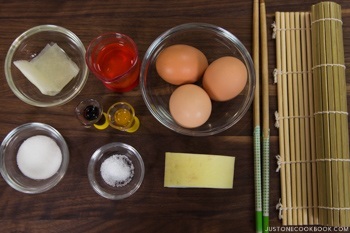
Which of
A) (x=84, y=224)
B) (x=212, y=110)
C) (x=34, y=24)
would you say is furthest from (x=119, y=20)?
(x=84, y=224)

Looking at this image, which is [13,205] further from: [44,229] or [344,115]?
[344,115]

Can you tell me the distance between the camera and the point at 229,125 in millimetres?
773

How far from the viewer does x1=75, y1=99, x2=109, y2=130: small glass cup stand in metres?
0.78

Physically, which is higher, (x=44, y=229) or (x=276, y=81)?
(x=276, y=81)

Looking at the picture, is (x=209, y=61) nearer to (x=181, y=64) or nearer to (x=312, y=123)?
(x=181, y=64)

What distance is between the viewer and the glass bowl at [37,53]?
0.81 meters

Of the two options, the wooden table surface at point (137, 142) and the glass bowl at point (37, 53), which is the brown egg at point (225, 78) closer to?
the wooden table surface at point (137, 142)

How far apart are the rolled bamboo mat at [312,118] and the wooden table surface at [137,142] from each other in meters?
0.03

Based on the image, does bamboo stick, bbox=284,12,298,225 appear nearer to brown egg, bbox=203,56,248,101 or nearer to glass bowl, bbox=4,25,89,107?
brown egg, bbox=203,56,248,101

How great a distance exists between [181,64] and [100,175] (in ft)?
1.05

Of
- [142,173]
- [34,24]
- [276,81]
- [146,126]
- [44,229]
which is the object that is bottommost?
[44,229]

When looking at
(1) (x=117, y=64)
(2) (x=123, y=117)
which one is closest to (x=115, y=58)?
(1) (x=117, y=64)

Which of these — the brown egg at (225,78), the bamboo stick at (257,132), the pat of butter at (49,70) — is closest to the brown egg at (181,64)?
the brown egg at (225,78)

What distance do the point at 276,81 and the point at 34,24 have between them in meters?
0.61
